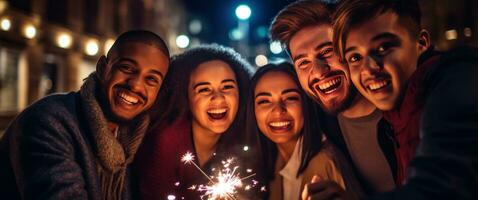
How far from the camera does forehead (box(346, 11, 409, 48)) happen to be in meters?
2.42

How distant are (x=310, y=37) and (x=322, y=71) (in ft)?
1.17

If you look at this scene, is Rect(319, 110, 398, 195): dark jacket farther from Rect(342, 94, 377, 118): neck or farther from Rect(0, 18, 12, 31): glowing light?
Rect(0, 18, 12, 31): glowing light

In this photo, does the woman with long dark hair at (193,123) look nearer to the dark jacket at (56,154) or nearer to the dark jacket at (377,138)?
the dark jacket at (56,154)

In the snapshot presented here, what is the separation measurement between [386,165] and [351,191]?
1.29ft

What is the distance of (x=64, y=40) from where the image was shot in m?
21.1

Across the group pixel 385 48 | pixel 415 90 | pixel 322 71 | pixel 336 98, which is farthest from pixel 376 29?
pixel 336 98

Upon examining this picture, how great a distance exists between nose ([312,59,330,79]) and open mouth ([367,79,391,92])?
800 mm

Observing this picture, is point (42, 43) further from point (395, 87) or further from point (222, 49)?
point (395, 87)

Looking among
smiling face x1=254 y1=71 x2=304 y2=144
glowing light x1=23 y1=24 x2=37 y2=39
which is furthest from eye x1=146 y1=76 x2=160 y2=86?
glowing light x1=23 y1=24 x2=37 y2=39

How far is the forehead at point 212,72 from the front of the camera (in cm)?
372

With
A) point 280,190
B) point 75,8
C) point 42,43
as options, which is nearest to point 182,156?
point 280,190

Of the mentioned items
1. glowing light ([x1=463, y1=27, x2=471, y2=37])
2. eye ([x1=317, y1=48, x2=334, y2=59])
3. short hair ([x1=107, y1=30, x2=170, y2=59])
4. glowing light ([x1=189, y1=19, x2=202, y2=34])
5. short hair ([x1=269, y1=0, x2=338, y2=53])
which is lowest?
eye ([x1=317, y1=48, x2=334, y2=59])

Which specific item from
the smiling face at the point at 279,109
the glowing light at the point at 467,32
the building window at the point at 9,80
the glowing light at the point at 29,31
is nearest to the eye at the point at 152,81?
the smiling face at the point at 279,109

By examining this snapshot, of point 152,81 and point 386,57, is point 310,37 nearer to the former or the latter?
point 386,57
